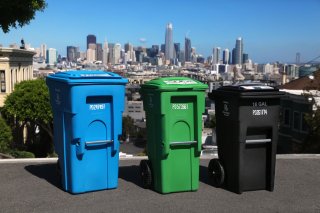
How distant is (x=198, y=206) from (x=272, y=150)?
1212mm

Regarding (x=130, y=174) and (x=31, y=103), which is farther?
(x=31, y=103)

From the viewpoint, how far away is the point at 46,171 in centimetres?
669

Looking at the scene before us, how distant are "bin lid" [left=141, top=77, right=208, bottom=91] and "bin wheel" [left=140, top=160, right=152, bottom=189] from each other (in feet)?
3.27

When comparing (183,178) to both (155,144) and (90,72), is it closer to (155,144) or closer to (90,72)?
(155,144)

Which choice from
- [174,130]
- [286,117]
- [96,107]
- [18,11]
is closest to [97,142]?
[96,107]

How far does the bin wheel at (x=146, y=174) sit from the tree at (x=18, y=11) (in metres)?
4.53

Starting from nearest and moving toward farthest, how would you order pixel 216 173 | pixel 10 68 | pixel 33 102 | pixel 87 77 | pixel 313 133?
pixel 87 77
pixel 216 173
pixel 313 133
pixel 33 102
pixel 10 68

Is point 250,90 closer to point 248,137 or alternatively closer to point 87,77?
point 248,137

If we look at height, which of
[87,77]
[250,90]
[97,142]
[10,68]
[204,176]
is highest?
[87,77]

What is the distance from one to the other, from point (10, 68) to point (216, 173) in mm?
39332

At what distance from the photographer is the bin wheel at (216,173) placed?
19.3 ft

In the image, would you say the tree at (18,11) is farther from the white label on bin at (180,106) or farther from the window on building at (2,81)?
the window on building at (2,81)

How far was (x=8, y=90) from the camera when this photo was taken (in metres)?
41.9

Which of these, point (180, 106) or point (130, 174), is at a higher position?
point (180, 106)
